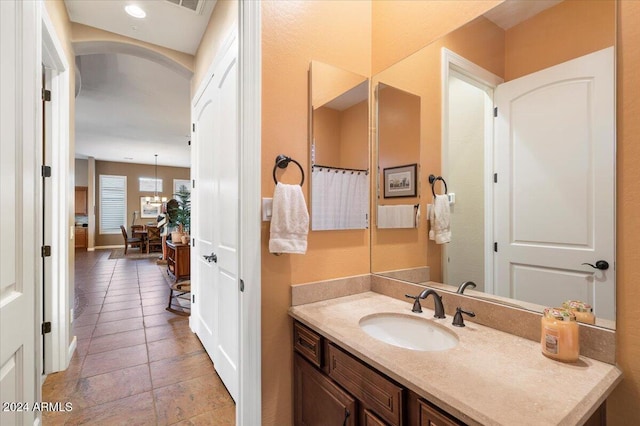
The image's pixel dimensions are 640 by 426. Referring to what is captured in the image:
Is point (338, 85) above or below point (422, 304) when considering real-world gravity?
above

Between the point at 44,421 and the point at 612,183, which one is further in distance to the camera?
the point at 44,421

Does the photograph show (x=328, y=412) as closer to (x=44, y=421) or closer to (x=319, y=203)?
(x=319, y=203)

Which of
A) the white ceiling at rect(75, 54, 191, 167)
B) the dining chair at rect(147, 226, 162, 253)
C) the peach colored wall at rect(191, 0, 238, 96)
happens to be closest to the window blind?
the white ceiling at rect(75, 54, 191, 167)

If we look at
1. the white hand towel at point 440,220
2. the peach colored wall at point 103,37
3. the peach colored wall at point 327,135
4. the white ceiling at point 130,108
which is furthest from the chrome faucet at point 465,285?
the white ceiling at point 130,108

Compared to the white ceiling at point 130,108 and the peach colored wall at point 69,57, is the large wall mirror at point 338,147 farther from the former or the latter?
the white ceiling at point 130,108

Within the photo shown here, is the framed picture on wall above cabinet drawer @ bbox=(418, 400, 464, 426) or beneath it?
above

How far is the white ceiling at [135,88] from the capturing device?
95.3 inches

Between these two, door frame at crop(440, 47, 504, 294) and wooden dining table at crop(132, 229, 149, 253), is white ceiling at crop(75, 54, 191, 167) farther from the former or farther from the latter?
door frame at crop(440, 47, 504, 294)

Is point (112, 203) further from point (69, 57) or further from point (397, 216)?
point (397, 216)

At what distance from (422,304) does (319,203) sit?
2.40 feet

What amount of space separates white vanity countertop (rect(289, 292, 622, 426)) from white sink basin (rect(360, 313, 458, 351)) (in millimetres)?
98

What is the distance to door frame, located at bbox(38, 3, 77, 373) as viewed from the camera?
7.43 ft

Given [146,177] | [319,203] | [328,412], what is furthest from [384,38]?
[146,177]

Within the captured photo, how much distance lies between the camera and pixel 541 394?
0.74 metres
